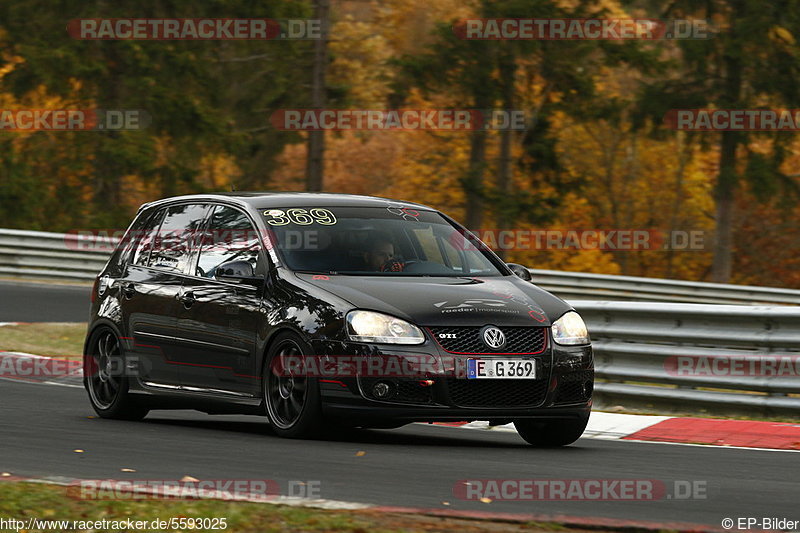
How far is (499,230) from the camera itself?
39.5m

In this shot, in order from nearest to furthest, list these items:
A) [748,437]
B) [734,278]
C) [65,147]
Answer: [748,437] < [65,147] < [734,278]

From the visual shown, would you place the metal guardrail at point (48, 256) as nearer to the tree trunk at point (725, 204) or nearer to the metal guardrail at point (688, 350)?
the metal guardrail at point (688, 350)

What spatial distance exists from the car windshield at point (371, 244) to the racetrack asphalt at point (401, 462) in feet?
3.81

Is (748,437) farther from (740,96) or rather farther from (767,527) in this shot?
(740,96)

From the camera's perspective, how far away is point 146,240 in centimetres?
1118

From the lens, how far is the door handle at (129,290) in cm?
1088

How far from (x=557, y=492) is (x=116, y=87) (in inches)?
1410

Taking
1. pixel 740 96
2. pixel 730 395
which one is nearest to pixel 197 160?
pixel 740 96

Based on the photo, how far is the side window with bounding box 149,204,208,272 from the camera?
34.6 feet

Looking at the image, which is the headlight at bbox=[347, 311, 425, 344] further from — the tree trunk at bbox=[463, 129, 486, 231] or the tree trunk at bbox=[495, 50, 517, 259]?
the tree trunk at bbox=[463, 129, 486, 231]

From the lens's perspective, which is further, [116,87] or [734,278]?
[734,278]

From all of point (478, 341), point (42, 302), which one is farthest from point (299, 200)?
point (42, 302)

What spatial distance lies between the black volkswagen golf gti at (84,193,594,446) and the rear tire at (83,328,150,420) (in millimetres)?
15

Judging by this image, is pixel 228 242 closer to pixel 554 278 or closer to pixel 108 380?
pixel 108 380
